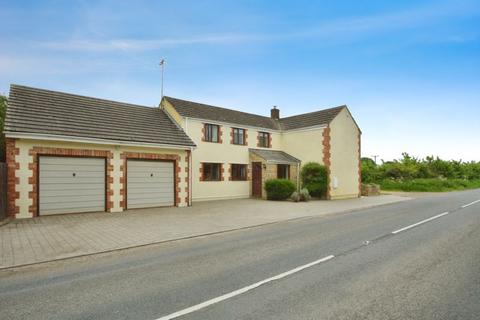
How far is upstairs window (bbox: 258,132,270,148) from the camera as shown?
79.6 feet

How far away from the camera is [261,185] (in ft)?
73.6

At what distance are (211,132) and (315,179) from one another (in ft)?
28.0

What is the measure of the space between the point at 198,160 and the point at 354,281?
1595cm

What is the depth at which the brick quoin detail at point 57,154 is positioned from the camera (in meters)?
12.0

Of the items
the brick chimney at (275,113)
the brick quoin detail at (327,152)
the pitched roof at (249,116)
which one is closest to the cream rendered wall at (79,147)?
the pitched roof at (249,116)

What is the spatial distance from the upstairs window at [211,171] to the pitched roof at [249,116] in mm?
3389

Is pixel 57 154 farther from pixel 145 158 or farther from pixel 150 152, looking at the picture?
pixel 150 152

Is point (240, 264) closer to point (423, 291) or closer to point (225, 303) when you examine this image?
point (225, 303)

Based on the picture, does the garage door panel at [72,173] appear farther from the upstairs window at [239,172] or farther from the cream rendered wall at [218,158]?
the upstairs window at [239,172]

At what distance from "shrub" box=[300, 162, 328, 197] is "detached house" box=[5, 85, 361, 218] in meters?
0.65

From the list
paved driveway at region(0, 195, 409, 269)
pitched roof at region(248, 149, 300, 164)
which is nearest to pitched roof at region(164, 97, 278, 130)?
pitched roof at region(248, 149, 300, 164)

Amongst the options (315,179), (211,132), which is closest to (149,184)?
(211,132)

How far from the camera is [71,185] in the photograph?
13047mm

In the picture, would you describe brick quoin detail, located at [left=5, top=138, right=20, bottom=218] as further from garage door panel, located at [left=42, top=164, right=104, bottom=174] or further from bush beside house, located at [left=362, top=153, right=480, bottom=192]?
bush beside house, located at [left=362, top=153, right=480, bottom=192]
